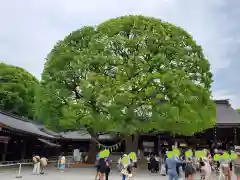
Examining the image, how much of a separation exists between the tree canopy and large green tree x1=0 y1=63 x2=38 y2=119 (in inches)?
812

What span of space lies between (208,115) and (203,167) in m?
9.74

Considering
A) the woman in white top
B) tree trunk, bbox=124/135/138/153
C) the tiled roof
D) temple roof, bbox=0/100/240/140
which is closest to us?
→ the woman in white top

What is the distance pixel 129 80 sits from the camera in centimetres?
2147

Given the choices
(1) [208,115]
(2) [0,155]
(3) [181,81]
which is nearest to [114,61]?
(3) [181,81]

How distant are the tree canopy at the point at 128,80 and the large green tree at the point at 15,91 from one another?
2063cm

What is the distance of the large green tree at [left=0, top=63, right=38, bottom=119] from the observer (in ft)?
144

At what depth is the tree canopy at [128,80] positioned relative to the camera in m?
21.0

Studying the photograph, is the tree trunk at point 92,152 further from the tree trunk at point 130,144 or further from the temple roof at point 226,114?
the temple roof at point 226,114

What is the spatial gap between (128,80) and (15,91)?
29.1 meters

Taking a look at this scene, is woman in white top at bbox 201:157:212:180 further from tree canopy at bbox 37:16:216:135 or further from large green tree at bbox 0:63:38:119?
large green tree at bbox 0:63:38:119

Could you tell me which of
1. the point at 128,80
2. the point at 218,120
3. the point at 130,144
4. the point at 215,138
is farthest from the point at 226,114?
the point at 128,80

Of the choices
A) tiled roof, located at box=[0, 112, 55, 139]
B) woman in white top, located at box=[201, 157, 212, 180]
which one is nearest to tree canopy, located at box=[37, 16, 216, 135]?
tiled roof, located at box=[0, 112, 55, 139]

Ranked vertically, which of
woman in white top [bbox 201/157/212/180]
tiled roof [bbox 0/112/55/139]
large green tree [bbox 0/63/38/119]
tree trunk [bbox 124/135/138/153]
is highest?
large green tree [bbox 0/63/38/119]

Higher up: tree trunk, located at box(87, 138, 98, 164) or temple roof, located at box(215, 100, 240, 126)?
temple roof, located at box(215, 100, 240, 126)
